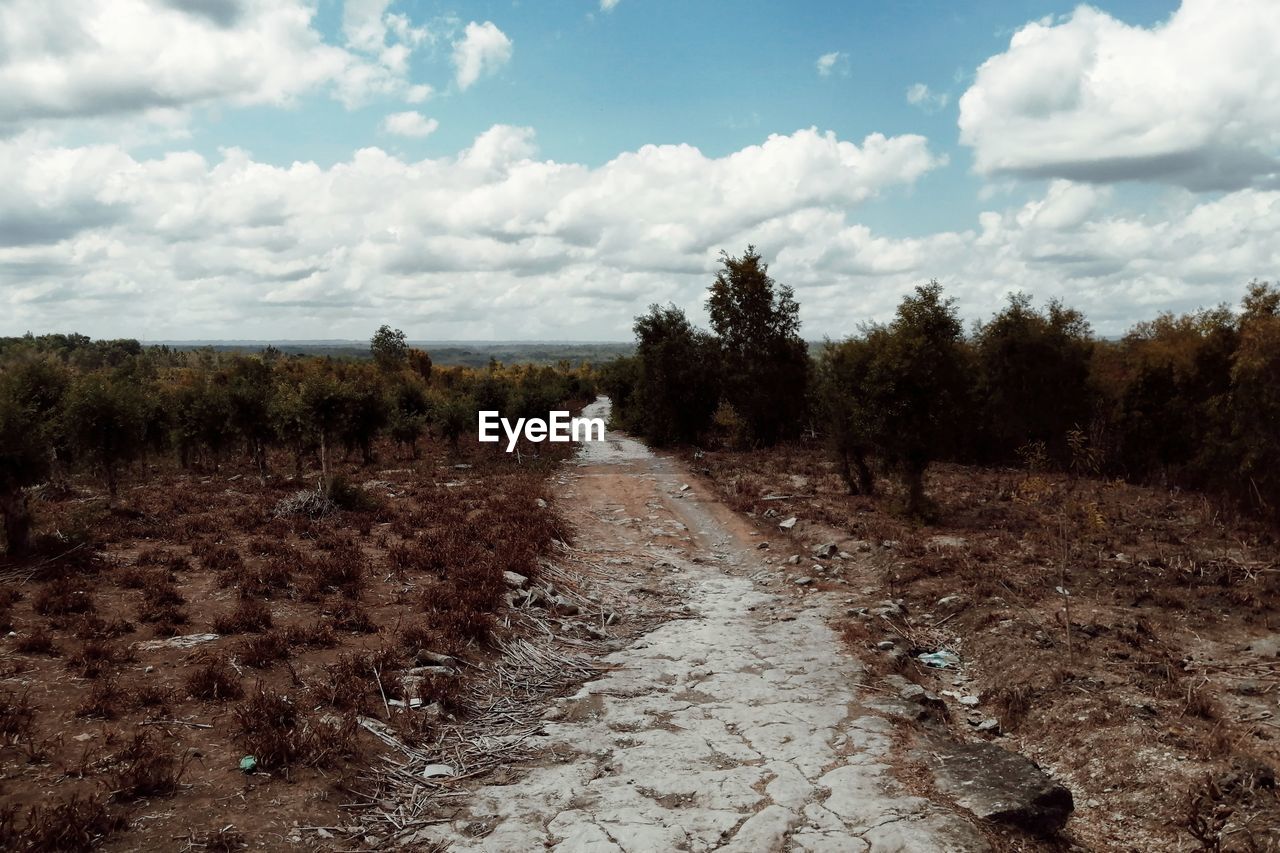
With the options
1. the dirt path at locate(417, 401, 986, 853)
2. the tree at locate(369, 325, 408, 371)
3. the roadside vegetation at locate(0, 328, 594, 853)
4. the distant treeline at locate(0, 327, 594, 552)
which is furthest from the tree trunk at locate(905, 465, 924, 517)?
the tree at locate(369, 325, 408, 371)

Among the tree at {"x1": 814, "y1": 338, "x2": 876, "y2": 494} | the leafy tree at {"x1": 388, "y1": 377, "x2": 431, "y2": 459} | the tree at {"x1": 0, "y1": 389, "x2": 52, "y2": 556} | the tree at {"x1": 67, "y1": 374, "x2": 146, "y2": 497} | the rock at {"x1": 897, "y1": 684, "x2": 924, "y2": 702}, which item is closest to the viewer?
the rock at {"x1": 897, "y1": 684, "x2": 924, "y2": 702}

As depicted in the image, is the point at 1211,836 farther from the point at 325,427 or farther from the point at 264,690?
the point at 325,427

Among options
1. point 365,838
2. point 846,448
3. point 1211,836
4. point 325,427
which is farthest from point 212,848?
point 325,427

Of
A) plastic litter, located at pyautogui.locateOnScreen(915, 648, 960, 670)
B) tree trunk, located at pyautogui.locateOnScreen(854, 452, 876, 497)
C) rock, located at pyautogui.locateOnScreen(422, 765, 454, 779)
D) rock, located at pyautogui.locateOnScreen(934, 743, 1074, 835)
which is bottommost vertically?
plastic litter, located at pyautogui.locateOnScreen(915, 648, 960, 670)

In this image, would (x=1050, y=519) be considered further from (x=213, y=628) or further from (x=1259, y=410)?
(x=213, y=628)

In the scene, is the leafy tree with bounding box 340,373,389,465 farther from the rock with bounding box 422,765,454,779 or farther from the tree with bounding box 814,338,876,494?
the rock with bounding box 422,765,454,779

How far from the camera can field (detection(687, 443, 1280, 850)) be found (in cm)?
657

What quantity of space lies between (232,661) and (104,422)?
54.4 ft

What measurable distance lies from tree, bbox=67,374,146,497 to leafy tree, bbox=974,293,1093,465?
33987 millimetres

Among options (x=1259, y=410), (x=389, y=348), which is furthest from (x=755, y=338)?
(x=389, y=348)

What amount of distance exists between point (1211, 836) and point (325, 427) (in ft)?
92.0

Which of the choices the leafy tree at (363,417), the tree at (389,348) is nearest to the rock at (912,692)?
the leafy tree at (363,417)

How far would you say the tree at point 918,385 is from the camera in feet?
58.3

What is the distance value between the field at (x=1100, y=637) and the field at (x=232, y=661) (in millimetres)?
6157
